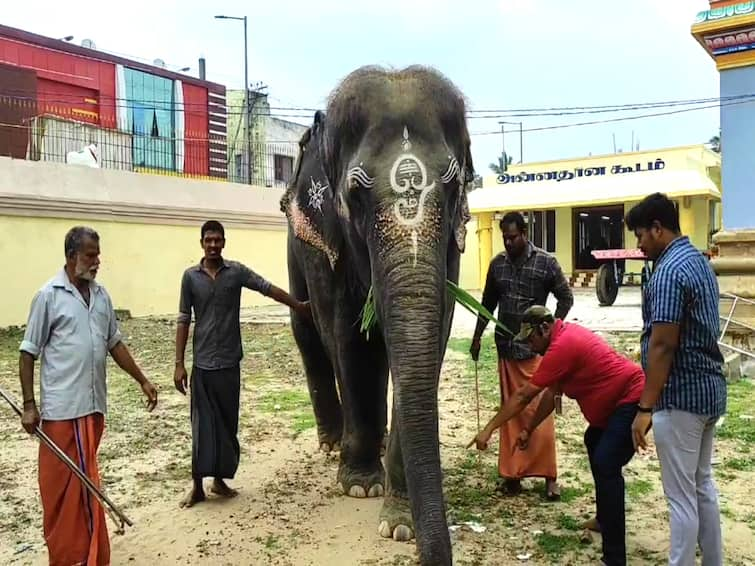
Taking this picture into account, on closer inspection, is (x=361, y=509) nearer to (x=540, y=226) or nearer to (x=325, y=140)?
(x=325, y=140)

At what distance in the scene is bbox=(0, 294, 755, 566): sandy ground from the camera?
4004 millimetres

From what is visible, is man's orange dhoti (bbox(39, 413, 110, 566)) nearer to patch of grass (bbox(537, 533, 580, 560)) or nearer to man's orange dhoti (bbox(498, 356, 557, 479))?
patch of grass (bbox(537, 533, 580, 560))

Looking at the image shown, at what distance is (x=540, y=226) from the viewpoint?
28266mm

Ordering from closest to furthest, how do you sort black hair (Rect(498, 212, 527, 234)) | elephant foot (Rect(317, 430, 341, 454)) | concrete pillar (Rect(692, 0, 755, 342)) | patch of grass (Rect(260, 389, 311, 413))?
black hair (Rect(498, 212, 527, 234))
elephant foot (Rect(317, 430, 341, 454))
patch of grass (Rect(260, 389, 311, 413))
concrete pillar (Rect(692, 0, 755, 342))

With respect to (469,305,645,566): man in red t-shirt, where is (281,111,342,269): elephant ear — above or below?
above

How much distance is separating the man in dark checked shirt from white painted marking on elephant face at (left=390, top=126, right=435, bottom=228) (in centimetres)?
150

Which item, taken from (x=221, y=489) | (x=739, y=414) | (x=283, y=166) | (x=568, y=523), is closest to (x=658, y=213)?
(x=568, y=523)

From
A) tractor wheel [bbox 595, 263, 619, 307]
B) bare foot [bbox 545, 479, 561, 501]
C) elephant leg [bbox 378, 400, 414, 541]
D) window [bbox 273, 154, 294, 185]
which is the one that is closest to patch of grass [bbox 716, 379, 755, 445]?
bare foot [bbox 545, 479, 561, 501]

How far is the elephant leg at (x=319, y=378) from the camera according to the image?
6.08 metres

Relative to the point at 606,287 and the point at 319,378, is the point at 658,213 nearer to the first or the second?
the point at 319,378

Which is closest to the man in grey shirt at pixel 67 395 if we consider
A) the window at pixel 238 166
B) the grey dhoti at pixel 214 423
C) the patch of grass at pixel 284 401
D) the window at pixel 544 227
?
the grey dhoti at pixel 214 423

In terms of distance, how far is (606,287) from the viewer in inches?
695

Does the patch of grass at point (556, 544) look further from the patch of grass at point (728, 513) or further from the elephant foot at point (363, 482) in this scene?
the elephant foot at point (363, 482)

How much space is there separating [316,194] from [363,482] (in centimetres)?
188
